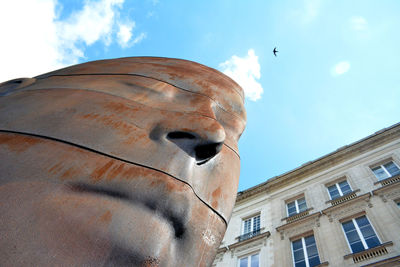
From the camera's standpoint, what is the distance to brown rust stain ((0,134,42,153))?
1111mm

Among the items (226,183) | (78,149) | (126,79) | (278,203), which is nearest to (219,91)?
(126,79)

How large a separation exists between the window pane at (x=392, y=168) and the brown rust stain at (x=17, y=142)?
1669 centimetres

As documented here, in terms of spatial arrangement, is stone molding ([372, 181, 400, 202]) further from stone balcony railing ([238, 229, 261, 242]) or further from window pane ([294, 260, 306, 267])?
stone balcony railing ([238, 229, 261, 242])

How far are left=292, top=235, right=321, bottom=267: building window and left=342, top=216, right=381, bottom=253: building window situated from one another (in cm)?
160

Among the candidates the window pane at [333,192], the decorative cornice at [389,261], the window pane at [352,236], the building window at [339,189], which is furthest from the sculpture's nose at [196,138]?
the window pane at [333,192]

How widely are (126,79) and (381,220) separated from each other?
13.5 m

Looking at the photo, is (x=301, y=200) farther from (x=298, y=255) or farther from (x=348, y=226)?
(x=298, y=255)

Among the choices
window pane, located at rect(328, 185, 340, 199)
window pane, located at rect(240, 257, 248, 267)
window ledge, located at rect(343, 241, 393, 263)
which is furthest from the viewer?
window pane, located at rect(328, 185, 340, 199)

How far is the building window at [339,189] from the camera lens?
14883 mm

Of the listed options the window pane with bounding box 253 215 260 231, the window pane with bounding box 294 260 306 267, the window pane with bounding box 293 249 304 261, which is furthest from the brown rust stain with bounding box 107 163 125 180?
the window pane with bounding box 253 215 260 231

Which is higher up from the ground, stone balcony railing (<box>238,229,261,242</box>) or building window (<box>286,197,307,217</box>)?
building window (<box>286,197,307,217</box>)

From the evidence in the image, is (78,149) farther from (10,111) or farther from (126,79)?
(126,79)

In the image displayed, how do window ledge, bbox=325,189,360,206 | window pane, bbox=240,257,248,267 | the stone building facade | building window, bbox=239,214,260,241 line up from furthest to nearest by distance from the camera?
1. building window, bbox=239,214,260,241
2. window pane, bbox=240,257,248,267
3. window ledge, bbox=325,189,360,206
4. the stone building facade

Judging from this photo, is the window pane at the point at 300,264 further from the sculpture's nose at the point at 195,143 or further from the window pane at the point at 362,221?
the sculpture's nose at the point at 195,143
